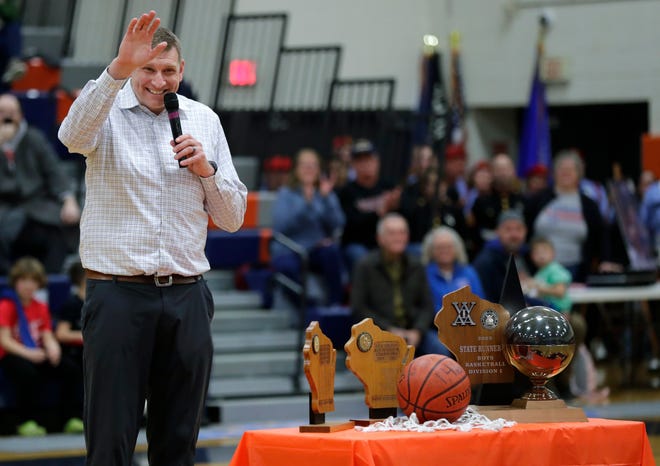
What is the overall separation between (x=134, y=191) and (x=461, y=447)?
4.25 feet

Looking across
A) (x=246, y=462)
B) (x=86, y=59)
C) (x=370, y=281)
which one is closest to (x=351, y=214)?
(x=370, y=281)

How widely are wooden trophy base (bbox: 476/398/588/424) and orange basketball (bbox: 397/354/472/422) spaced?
0.84ft

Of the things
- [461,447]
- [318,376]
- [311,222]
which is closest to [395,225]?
[311,222]

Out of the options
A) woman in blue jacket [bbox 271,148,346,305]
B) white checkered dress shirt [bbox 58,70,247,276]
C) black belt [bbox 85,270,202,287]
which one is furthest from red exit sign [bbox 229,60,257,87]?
black belt [bbox 85,270,202,287]

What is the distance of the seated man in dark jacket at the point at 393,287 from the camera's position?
869 centimetres

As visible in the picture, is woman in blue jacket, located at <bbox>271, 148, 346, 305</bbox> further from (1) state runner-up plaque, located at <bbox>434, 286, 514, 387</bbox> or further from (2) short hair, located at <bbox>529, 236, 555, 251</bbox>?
(1) state runner-up plaque, located at <bbox>434, 286, 514, 387</bbox>

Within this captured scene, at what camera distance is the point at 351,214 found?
383 inches

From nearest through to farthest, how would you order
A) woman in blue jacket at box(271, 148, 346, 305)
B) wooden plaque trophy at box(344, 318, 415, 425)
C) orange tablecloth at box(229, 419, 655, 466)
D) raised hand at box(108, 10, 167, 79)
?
1. raised hand at box(108, 10, 167, 79)
2. orange tablecloth at box(229, 419, 655, 466)
3. wooden plaque trophy at box(344, 318, 415, 425)
4. woman in blue jacket at box(271, 148, 346, 305)

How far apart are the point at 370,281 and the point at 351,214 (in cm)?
105

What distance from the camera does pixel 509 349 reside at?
4.41 m

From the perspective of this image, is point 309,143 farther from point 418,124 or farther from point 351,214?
point 351,214

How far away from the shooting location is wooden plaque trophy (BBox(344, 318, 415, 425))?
4246 millimetres

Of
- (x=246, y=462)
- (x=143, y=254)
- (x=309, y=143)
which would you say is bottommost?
(x=246, y=462)

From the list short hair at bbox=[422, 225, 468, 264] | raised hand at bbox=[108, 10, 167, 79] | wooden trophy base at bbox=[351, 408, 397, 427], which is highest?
raised hand at bbox=[108, 10, 167, 79]
